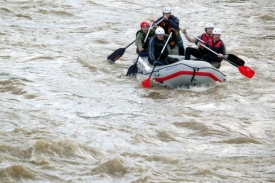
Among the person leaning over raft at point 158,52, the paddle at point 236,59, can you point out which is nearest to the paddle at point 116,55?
the person leaning over raft at point 158,52

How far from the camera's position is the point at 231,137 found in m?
9.48

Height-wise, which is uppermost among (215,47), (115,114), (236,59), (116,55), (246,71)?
(215,47)

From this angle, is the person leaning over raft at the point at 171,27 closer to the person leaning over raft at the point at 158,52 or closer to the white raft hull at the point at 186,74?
the person leaning over raft at the point at 158,52

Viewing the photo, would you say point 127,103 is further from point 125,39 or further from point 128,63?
point 125,39

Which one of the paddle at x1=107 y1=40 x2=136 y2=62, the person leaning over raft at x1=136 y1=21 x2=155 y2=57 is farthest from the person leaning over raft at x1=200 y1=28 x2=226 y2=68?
the paddle at x1=107 y1=40 x2=136 y2=62

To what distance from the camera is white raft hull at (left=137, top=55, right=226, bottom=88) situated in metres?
11.8

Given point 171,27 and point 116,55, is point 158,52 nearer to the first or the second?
point 171,27

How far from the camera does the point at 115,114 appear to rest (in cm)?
1061

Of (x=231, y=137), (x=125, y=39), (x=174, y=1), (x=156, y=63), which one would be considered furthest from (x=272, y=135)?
(x=174, y=1)

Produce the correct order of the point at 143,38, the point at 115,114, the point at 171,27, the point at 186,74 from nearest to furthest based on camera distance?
the point at 115,114 → the point at 186,74 → the point at 171,27 → the point at 143,38

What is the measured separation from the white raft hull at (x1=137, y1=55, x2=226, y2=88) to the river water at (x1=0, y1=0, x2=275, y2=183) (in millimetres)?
204

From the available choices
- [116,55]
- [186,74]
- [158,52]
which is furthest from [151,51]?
[116,55]

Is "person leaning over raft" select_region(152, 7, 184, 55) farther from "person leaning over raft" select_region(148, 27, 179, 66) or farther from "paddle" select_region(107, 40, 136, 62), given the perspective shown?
"paddle" select_region(107, 40, 136, 62)

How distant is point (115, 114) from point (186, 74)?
2.01 m
